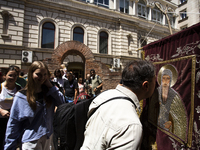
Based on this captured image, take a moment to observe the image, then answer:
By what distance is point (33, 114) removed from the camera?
5.97 feet

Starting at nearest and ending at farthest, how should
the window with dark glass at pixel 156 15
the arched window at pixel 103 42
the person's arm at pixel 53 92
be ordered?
1. the person's arm at pixel 53 92
2. the arched window at pixel 103 42
3. the window with dark glass at pixel 156 15

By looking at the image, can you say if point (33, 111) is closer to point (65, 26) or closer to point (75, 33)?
point (65, 26)

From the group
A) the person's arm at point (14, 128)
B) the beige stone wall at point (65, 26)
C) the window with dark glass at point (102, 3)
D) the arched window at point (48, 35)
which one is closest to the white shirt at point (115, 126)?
the person's arm at point (14, 128)

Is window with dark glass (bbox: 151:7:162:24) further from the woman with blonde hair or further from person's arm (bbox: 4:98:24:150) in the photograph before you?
person's arm (bbox: 4:98:24:150)

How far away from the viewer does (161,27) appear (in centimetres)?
2033

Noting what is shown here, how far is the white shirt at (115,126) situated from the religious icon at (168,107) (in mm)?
1592

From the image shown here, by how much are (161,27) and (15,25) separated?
20210 millimetres

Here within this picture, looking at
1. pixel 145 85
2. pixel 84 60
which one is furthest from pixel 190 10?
pixel 84 60

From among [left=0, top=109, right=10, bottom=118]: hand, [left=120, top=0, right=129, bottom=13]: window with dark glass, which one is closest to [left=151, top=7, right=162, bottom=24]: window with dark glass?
[left=120, top=0, right=129, bottom=13]: window with dark glass

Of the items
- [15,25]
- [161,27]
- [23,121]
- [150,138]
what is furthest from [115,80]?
[161,27]

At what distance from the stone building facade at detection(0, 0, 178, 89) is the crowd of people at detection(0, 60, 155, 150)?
7.17 meters

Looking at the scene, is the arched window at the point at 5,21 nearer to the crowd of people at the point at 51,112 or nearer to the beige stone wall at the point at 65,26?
the beige stone wall at the point at 65,26

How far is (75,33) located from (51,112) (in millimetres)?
13646

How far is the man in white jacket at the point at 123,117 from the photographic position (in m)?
0.88
